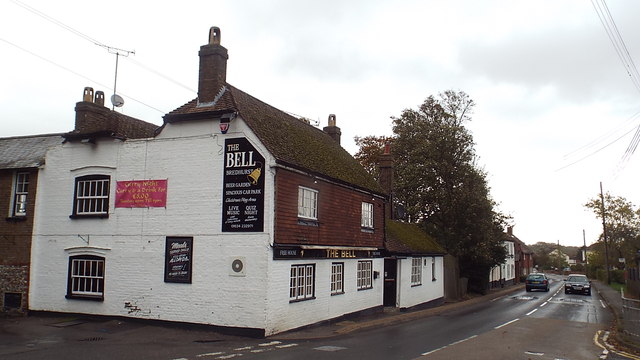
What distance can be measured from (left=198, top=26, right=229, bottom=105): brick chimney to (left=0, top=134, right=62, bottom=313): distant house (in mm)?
7494

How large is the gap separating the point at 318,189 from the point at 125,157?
7.23 metres

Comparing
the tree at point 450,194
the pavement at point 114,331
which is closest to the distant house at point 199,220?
the pavement at point 114,331

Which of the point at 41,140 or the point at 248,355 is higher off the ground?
the point at 41,140

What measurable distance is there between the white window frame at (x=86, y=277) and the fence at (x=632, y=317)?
1771cm

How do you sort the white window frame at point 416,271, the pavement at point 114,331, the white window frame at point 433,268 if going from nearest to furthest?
1. the pavement at point 114,331
2. the white window frame at point 416,271
3. the white window frame at point 433,268

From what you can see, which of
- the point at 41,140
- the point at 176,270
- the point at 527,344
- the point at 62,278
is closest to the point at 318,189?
the point at 176,270

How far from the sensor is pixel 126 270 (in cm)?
1684

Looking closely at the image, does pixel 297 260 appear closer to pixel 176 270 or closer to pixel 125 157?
pixel 176 270

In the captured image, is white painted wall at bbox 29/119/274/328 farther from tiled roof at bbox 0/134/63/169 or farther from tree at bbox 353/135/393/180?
tree at bbox 353/135/393/180

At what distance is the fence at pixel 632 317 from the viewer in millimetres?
14839

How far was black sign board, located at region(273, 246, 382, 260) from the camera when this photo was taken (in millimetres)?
15447

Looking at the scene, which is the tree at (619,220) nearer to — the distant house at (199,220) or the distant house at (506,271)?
the distant house at (506,271)

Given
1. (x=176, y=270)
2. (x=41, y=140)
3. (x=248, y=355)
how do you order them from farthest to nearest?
1. (x=41, y=140)
2. (x=176, y=270)
3. (x=248, y=355)

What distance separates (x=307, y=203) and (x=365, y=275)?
6.14m
